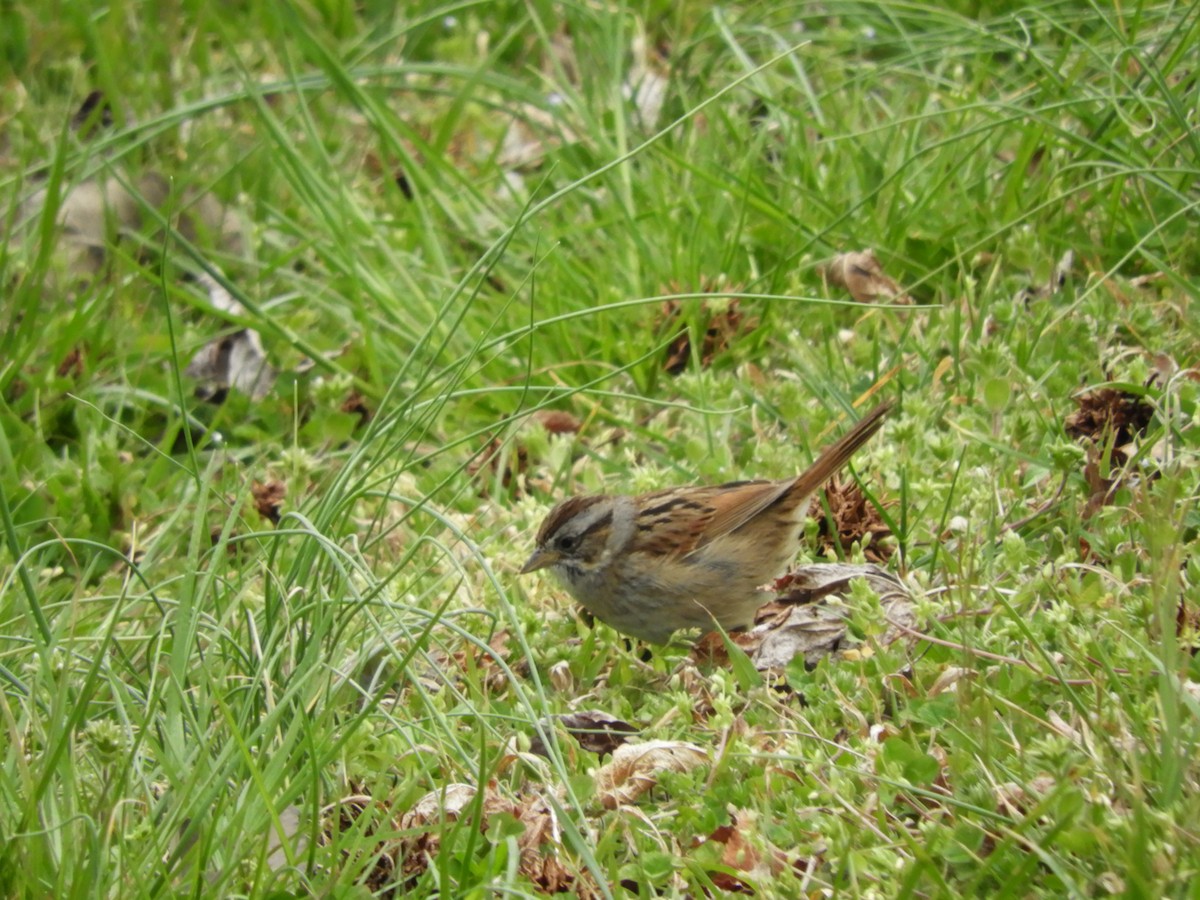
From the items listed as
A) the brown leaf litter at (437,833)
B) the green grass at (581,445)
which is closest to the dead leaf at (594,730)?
the green grass at (581,445)

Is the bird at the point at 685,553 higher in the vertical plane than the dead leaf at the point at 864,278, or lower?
lower

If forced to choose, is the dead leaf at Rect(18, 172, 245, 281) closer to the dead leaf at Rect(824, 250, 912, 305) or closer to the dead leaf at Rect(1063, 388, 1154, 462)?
the dead leaf at Rect(824, 250, 912, 305)

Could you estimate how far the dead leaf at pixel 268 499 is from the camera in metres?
5.13

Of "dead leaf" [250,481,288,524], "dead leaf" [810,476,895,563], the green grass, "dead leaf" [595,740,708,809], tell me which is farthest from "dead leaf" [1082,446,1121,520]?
"dead leaf" [250,481,288,524]

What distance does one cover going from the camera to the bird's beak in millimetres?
4250

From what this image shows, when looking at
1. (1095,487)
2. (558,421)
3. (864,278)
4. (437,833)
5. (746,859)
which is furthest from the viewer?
(558,421)

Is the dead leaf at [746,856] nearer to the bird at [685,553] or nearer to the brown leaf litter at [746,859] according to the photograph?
the brown leaf litter at [746,859]

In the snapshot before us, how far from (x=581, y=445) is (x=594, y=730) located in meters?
1.78

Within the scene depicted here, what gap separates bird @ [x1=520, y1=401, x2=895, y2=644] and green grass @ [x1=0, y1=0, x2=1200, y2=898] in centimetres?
17

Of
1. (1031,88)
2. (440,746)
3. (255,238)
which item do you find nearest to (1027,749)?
(440,746)

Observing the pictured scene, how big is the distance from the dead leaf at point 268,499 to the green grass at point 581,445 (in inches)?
1.5

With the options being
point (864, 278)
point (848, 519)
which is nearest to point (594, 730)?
point (848, 519)

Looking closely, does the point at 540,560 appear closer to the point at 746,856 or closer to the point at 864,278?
→ the point at 746,856

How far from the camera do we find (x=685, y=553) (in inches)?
171
